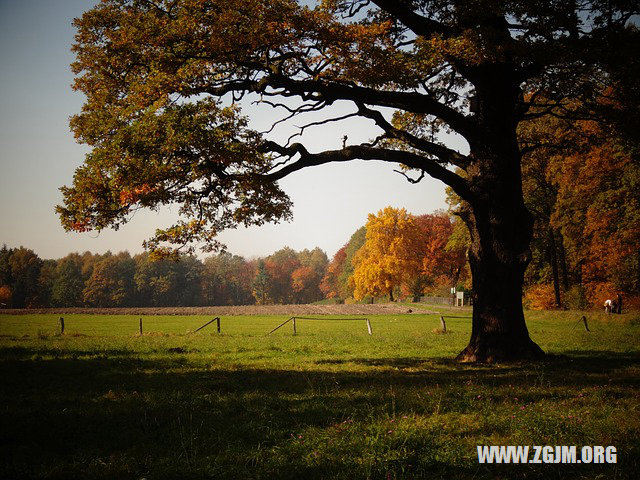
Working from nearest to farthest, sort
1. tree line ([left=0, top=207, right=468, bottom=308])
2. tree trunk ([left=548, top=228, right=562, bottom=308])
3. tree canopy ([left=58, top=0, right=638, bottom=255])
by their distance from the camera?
tree canopy ([left=58, top=0, right=638, bottom=255])
tree trunk ([left=548, top=228, right=562, bottom=308])
tree line ([left=0, top=207, right=468, bottom=308])

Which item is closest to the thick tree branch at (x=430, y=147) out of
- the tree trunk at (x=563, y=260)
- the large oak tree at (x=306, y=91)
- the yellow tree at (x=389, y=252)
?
the large oak tree at (x=306, y=91)

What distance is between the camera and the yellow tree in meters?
57.6

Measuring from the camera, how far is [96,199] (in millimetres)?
9891

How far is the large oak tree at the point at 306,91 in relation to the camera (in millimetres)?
9258

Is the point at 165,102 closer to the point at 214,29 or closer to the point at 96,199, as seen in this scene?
the point at 214,29

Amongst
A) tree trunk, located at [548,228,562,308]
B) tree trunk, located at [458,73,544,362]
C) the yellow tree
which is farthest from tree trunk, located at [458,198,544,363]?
the yellow tree

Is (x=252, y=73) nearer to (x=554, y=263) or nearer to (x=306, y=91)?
(x=306, y=91)

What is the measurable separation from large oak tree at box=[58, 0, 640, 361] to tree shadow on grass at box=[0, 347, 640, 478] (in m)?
3.24

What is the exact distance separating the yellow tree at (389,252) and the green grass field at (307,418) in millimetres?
46292

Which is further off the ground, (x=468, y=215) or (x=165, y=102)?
(x=165, y=102)

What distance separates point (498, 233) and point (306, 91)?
267 inches

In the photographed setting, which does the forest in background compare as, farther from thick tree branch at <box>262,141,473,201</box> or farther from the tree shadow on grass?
the tree shadow on grass

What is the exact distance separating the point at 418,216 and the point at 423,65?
7179 cm

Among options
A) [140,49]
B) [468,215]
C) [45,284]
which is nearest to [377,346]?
[468,215]
